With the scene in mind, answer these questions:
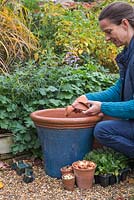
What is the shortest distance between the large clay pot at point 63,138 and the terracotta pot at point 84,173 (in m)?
0.13

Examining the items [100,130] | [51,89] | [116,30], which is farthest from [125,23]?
[51,89]

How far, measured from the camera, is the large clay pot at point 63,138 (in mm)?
3000

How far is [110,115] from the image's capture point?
2.89 m

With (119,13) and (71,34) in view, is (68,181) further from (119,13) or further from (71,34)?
(71,34)

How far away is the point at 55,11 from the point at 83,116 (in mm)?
2469

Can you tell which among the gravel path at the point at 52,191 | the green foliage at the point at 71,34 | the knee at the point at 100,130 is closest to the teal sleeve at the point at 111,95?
the knee at the point at 100,130

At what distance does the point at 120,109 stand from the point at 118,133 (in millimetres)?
196

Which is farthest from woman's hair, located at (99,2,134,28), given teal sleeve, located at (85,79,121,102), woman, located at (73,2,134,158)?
teal sleeve, located at (85,79,121,102)

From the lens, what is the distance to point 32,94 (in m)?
3.48

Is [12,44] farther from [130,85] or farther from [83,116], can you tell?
[130,85]

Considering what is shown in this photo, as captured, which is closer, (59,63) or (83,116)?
(83,116)

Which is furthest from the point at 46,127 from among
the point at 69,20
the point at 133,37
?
the point at 69,20

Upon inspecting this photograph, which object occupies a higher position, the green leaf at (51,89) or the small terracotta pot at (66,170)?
the green leaf at (51,89)

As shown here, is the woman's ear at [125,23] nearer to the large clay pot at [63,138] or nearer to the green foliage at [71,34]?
the large clay pot at [63,138]
